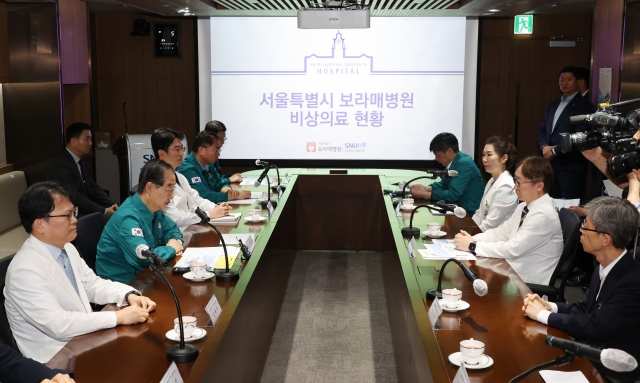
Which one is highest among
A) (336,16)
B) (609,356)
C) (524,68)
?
(336,16)

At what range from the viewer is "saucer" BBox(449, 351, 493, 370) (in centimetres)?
217

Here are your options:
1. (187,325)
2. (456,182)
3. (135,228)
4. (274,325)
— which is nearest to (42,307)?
(187,325)

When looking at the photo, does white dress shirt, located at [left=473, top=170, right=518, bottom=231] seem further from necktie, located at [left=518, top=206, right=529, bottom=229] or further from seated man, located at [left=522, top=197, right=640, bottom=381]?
seated man, located at [left=522, top=197, right=640, bottom=381]

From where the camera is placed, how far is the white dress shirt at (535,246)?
3572 mm

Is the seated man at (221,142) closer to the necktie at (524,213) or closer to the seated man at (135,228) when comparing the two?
the seated man at (135,228)

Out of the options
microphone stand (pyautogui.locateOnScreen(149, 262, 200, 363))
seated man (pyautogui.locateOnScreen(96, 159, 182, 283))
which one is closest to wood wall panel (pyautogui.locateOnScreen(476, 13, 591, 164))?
seated man (pyautogui.locateOnScreen(96, 159, 182, 283))

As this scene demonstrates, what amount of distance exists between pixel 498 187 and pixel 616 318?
204 cm

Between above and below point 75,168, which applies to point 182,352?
below

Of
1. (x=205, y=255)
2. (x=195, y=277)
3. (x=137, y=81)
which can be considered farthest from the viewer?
(x=137, y=81)

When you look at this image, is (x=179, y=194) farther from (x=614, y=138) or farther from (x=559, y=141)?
(x=559, y=141)

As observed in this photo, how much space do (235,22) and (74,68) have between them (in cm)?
186

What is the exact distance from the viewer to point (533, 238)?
3.58 m

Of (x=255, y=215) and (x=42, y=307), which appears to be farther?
(x=255, y=215)

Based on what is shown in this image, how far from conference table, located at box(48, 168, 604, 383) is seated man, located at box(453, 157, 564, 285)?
102 millimetres
